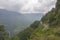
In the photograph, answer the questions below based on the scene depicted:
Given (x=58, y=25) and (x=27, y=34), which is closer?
(x=58, y=25)

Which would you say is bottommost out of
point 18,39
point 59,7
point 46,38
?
point 18,39

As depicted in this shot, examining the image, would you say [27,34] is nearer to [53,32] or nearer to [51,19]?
[51,19]

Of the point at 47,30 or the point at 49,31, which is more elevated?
the point at 49,31

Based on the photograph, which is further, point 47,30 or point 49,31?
point 47,30

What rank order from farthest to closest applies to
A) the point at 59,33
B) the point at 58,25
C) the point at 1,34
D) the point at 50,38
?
the point at 1,34
the point at 58,25
the point at 59,33
the point at 50,38

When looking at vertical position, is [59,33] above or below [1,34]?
above

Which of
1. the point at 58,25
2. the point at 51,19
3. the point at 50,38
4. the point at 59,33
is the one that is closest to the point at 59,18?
the point at 58,25

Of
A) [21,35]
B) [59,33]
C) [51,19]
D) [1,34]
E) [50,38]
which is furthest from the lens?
[21,35]

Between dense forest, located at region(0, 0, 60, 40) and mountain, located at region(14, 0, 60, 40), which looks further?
dense forest, located at region(0, 0, 60, 40)

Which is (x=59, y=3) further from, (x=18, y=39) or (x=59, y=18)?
(x=18, y=39)

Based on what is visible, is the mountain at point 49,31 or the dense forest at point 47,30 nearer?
the mountain at point 49,31
